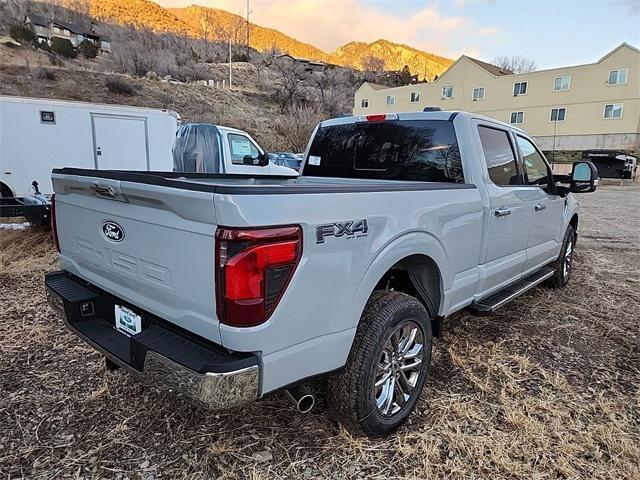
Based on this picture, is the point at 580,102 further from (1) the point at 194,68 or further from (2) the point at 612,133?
(1) the point at 194,68

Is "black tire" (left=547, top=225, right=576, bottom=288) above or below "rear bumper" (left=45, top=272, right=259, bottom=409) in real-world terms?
below

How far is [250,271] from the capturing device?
1.65 m

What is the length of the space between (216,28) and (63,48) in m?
69.2

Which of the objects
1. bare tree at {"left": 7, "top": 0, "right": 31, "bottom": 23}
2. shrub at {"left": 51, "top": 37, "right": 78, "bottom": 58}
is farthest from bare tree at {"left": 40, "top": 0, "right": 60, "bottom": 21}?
shrub at {"left": 51, "top": 37, "right": 78, "bottom": 58}

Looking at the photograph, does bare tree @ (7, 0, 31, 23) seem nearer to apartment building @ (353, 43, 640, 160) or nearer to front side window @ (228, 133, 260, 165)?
apartment building @ (353, 43, 640, 160)

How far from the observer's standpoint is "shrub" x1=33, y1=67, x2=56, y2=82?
35.9 m

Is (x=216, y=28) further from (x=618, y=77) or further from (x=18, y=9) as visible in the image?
(x=618, y=77)

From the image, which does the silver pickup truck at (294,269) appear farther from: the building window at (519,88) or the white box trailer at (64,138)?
the building window at (519,88)

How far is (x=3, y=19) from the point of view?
5803cm

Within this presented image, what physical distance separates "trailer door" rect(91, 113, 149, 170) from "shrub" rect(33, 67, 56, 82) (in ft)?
111

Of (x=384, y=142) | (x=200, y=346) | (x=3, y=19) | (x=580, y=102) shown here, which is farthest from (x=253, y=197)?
(x=3, y=19)

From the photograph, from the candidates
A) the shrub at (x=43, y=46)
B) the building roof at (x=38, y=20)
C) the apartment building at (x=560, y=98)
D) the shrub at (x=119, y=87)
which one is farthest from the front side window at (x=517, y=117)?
the building roof at (x=38, y=20)

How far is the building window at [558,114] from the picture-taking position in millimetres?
35875

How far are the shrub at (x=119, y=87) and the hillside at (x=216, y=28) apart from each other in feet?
202
